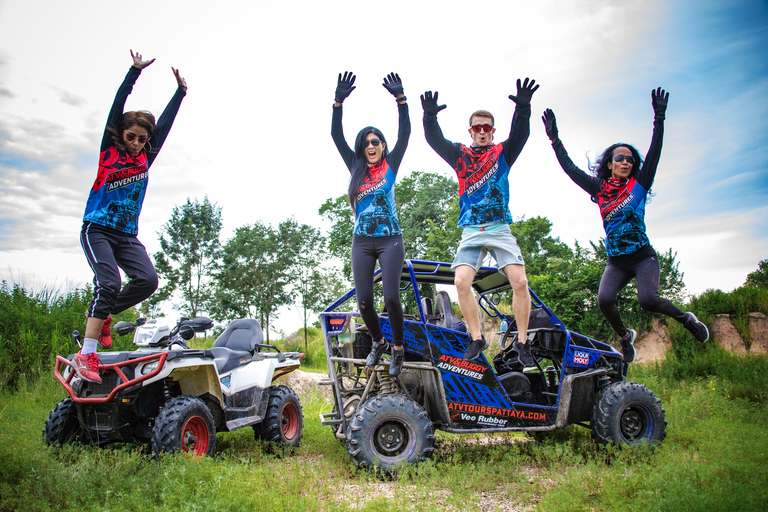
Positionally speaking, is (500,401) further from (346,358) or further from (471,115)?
(471,115)

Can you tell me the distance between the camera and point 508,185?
5.18 metres

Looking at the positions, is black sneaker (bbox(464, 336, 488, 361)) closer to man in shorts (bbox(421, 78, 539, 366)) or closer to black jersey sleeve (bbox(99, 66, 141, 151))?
man in shorts (bbox(421, 78, 539, 366))

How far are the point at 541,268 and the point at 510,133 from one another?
18228 mm

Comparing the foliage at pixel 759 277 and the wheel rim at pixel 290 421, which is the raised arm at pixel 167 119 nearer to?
the wheel rim at pixel 290 421

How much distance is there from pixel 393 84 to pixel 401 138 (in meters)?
0.53

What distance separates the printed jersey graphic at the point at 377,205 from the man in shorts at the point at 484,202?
0.67m

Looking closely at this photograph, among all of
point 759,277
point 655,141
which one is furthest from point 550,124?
point 759,277

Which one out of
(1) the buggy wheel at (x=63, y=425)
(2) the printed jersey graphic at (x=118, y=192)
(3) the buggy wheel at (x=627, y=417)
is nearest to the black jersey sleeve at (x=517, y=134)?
(3) the buggy wheel at (x=627, y=417)

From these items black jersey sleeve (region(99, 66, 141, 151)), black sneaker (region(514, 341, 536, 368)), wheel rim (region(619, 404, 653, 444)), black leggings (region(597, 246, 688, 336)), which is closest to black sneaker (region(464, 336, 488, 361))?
black sneaker (region(514, 341, 536, 368))

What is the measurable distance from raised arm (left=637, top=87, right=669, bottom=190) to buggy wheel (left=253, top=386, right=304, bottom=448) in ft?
15.3

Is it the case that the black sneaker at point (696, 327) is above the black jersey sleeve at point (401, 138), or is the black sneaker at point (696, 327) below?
below

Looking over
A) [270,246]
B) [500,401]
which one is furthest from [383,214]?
[270,246]

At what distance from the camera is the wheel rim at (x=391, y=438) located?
4660 millimetres

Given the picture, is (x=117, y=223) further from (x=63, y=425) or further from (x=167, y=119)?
(x=63, y=425)
